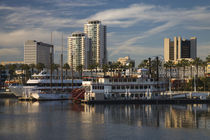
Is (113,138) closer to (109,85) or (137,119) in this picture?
(137,119)

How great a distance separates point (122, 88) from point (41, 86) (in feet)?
108

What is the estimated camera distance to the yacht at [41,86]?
105375mm

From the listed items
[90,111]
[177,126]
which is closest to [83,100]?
[90,111]

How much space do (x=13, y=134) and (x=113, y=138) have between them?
47.5 ft

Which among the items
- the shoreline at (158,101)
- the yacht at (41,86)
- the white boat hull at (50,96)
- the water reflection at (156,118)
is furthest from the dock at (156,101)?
the yacht at (41,86)

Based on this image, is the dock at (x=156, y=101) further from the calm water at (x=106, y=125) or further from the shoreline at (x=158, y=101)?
the calm water at (x=106, y=125)

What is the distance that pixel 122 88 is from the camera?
8719cm

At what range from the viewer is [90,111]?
70.3 meters

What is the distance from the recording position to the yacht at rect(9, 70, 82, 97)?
10538 centimetres

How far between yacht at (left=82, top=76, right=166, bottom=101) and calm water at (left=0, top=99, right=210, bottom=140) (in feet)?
46.5

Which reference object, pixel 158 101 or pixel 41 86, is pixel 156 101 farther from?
pixel 41 86

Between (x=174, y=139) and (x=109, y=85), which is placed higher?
(x=109, y=85)

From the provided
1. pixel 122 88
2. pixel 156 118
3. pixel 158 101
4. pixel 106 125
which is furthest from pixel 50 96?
pixel 106 125

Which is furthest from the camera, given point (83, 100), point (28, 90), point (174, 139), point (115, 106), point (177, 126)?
point (28, 90)
